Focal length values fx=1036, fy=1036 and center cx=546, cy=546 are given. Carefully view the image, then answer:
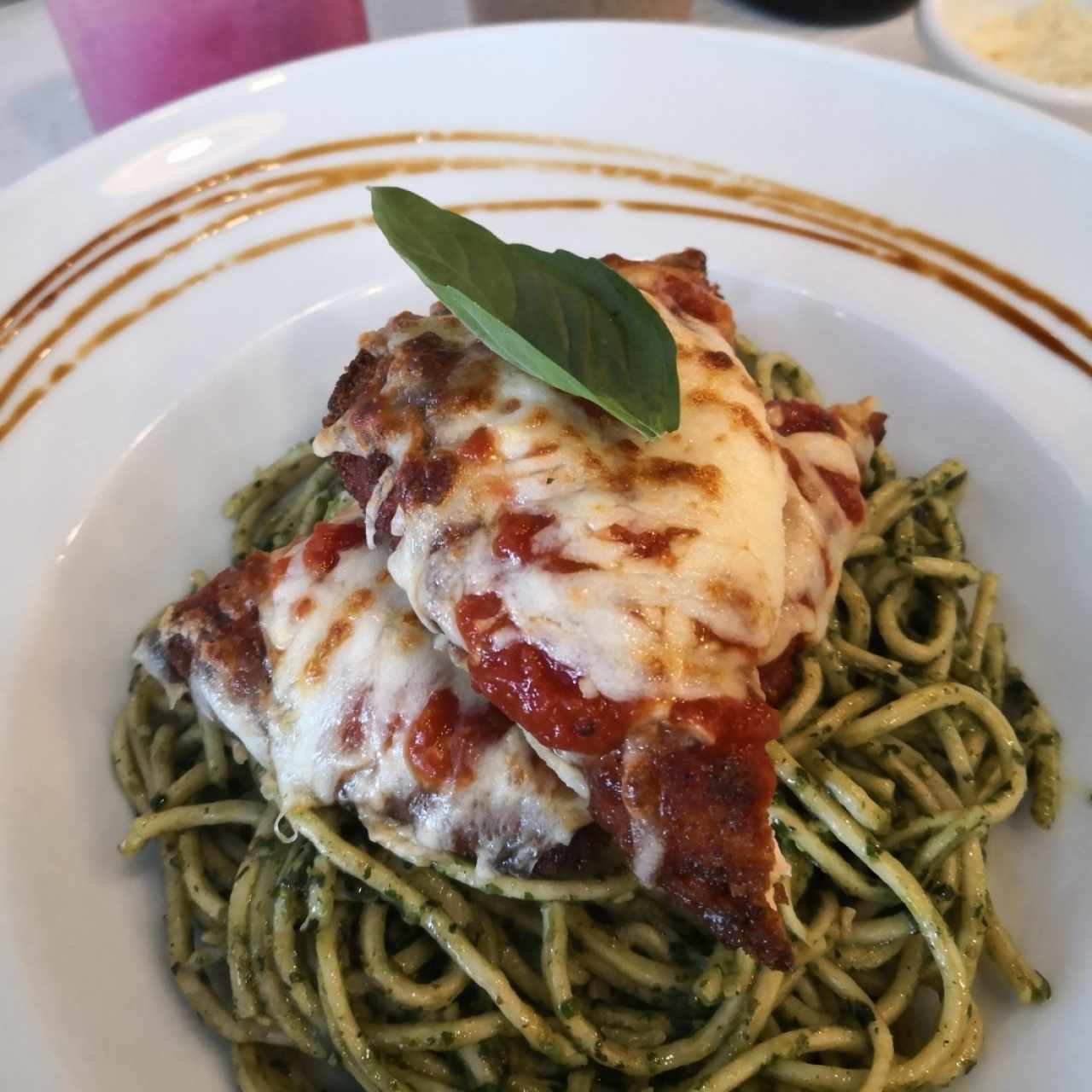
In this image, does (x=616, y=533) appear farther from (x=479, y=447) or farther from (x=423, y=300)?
(x=423, y=300)

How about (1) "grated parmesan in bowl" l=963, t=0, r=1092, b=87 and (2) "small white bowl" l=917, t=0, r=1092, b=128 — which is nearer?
(2) "small white bowl" l=917, t=0, r=1092, b=128

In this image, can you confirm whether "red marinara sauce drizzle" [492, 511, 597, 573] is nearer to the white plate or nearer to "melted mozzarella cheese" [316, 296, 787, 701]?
"melted mozzarella cheese" [316, 296, 787, 701]

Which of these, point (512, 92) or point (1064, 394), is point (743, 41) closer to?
point (512, 92)

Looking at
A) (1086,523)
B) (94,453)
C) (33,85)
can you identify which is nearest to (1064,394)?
(1086,523)

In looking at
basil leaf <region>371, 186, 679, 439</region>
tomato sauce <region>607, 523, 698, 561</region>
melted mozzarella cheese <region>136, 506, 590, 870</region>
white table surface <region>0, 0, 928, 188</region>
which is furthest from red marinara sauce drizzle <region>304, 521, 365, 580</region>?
white table surface <region>0, 0, 928, 188</region>

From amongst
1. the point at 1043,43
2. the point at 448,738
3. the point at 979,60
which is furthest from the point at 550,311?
the point at 1043,43

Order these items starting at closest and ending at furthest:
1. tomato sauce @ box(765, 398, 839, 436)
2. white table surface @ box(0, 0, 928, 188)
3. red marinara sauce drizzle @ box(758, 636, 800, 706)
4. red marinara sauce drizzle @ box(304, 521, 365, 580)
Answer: red marinara sauce drizzle @ box(758, 636, 800, 706)
red marinara sauce drizzle @ box(304, 521, 365, 580)
tomato sauce @ box(765, 398, 839, 436)
white table surface @ box(0, 0, 928, 188)
